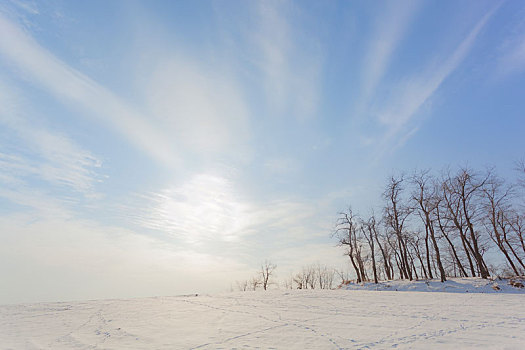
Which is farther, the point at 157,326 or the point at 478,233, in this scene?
the point at 478,233

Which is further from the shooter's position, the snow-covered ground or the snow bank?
the snow bank

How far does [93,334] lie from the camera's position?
9.68 meters

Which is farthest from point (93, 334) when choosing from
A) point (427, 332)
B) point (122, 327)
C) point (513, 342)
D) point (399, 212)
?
point (399, 212)

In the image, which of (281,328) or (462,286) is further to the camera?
(462,286)

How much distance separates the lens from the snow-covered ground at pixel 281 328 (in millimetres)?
8016

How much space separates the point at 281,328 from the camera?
9.90 metres

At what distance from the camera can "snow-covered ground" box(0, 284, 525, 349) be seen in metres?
8.02

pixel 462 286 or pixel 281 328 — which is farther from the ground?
pixel 462 286

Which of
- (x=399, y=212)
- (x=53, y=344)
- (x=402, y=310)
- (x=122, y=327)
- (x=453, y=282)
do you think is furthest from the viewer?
(x=399, y=212)

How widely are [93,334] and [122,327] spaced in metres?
1.14

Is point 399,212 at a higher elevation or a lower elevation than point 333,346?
higher

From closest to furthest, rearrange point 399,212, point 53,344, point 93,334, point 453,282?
1. point 53,344
2. point 93,334
3. point 453,282
4. point 399,212

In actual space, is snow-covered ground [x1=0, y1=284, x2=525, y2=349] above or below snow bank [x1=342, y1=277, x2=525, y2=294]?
below

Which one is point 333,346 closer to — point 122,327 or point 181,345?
point 181,345
